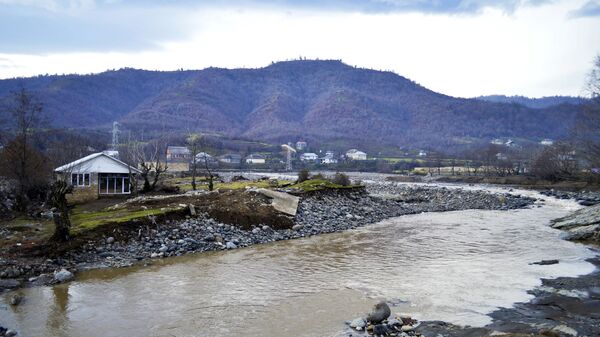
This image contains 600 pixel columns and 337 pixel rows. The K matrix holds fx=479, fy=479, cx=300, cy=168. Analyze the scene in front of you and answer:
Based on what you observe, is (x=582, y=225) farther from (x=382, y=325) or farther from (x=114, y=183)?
(x=114, y=183)

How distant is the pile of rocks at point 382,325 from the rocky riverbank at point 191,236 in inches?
415

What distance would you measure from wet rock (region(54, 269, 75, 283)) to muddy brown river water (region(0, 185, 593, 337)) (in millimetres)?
380

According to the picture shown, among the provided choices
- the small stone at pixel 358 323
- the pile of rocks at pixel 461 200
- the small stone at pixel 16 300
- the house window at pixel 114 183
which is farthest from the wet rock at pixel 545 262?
the house window at pixel 114 183

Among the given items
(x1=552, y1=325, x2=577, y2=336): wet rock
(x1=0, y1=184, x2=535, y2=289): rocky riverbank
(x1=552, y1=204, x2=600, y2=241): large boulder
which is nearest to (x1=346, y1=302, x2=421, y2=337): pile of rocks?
(x1=552, y1=325, x2=577, y2=336): wet rock

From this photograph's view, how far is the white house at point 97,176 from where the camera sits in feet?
116

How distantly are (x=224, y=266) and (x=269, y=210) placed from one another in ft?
31.7

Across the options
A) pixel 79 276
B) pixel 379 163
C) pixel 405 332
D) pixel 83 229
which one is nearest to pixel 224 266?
pixel 79 276

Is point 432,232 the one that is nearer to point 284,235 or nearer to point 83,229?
point 284,235

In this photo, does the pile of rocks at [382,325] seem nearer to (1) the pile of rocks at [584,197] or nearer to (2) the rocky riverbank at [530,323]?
(2) the rocky riverbank at [530,323]

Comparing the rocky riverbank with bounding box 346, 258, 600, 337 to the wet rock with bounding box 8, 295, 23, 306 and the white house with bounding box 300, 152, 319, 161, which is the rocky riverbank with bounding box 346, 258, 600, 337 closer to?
the wet rock with bounding box 8, 295, 23, 306

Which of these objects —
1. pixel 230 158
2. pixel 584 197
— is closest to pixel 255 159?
pixel 230 158

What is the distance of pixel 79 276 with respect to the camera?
17.2m

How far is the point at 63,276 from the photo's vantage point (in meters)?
16.5

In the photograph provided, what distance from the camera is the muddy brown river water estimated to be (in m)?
12.8
